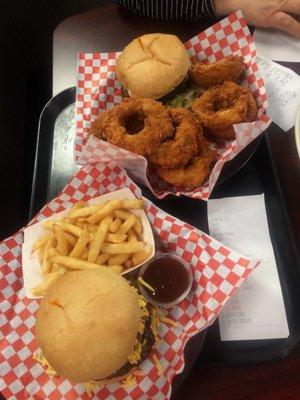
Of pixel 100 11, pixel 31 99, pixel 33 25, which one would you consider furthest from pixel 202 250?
pixel 33 25

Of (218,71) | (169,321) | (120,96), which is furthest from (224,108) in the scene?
(169,321)

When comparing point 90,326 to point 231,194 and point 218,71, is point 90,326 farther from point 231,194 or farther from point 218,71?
point 218,71

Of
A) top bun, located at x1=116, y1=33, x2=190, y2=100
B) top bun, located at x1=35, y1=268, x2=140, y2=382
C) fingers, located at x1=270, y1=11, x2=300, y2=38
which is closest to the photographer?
top bun, located at x1=35, y1=268, x2=140, y2=382

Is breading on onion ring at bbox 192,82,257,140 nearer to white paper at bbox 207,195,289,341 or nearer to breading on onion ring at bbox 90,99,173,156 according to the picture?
breading on onion ring at bbox 90,99,173,156

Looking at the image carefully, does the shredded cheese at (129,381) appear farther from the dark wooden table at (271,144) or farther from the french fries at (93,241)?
the french fries at (93,241)

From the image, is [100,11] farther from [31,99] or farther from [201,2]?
[31,99]

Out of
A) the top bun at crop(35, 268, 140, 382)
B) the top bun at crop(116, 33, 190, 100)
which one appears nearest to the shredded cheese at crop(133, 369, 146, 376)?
the top bun at crop(35, 268, 140, 382)

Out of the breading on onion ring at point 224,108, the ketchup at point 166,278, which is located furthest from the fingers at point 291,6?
the ketchup at point 166,278
